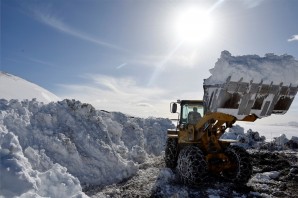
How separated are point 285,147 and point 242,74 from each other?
16055 millimetres

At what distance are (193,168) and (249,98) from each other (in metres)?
2.35

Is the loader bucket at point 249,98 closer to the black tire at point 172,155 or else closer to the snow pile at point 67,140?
the black tire at point 172,155

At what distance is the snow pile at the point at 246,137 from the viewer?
72.9 ft

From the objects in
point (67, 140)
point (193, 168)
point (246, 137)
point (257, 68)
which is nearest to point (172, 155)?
point (193, 168)

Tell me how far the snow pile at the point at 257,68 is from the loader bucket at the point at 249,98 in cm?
14

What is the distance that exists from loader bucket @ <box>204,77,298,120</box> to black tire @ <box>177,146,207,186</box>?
51.9 inches

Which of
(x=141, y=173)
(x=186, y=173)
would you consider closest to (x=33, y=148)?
(x=141, y=173)

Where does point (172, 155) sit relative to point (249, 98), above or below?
below

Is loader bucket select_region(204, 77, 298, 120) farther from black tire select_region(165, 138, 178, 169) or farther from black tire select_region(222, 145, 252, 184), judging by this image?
black tire select_region(165, 138, 178, 169)

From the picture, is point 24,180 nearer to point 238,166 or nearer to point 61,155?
point 61,155

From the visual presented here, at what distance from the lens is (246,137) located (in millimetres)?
23391

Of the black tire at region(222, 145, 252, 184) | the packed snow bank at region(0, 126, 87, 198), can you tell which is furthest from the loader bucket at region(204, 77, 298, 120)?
the packed snow bank at region(0, 126, 87, 198)

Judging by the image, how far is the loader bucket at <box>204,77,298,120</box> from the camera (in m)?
8.55

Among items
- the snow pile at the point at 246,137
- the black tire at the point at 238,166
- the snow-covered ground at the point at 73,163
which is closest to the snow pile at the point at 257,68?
the snow-covered ground at the point at 73,163
